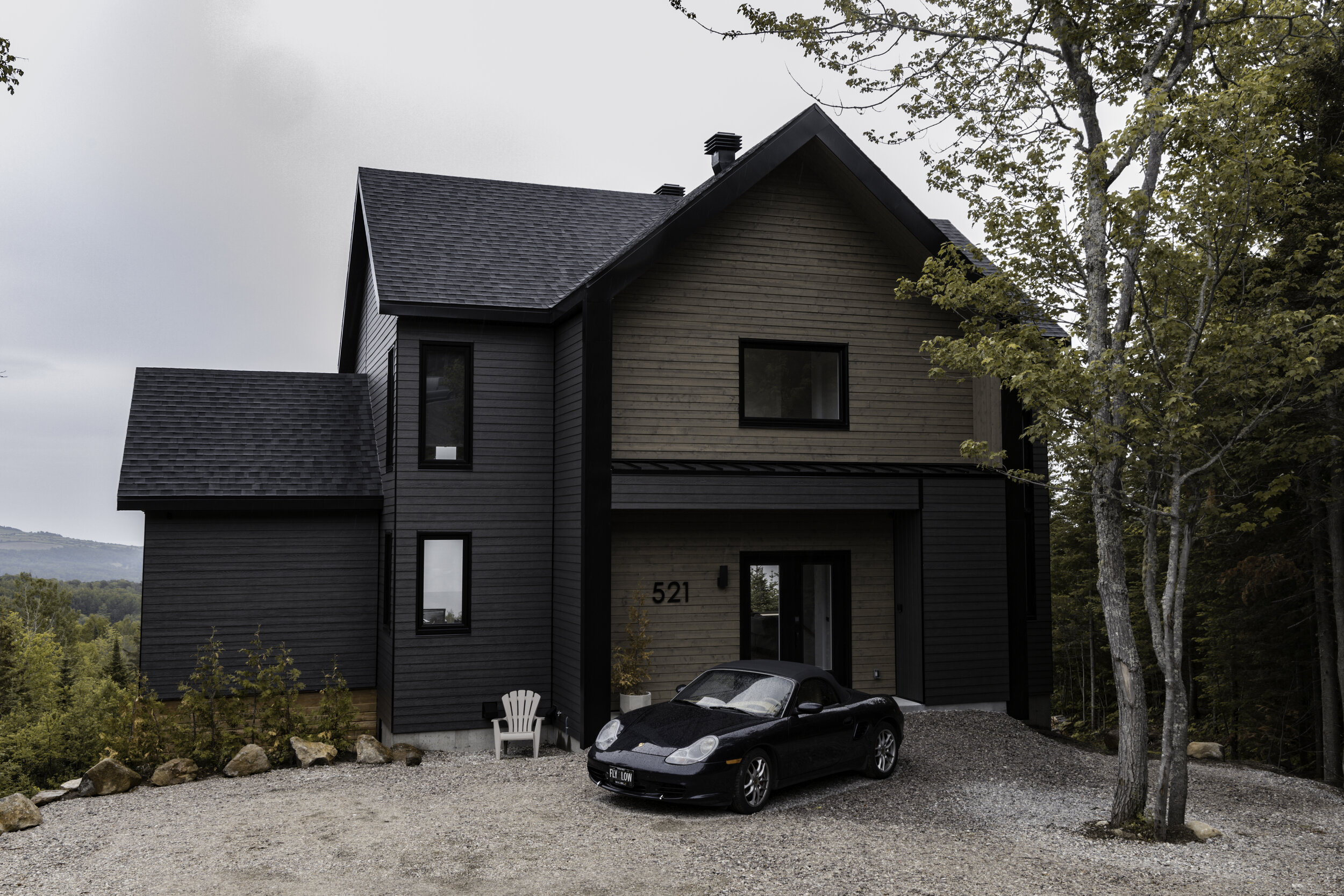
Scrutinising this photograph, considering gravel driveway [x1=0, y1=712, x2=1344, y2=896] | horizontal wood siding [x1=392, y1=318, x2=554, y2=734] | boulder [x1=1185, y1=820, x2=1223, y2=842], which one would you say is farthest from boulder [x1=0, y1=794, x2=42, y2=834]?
boulder [x1=1185, y1=820, x2=1223, y2=842]

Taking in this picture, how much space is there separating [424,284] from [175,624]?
591 centimetres

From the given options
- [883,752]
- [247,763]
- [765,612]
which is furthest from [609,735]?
[765,612]

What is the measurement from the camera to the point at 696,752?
8.80 meters

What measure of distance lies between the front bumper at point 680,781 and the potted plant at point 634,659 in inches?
139

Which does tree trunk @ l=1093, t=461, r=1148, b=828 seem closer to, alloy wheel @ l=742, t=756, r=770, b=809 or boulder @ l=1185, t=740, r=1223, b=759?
alloy wheel @ l=742, t=756, r=770, b=809

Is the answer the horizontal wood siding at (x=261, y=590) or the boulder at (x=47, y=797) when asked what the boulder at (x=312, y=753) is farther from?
the boulder at (x=47, y=797)

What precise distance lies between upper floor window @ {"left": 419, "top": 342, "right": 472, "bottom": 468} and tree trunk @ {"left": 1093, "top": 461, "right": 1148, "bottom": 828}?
26.6 ft

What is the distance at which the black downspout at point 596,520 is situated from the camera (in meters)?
11.9

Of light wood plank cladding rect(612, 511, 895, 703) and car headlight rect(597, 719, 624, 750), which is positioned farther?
light wood plank cladding rect(612, 511, 895, 703)

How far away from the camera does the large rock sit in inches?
421

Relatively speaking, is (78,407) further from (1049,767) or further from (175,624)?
(1049,767)

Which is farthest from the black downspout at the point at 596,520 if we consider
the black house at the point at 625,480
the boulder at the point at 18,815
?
the boulder at the point at 18,815

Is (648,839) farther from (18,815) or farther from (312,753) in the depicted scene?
(18,815)

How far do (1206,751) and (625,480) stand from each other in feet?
30.4
